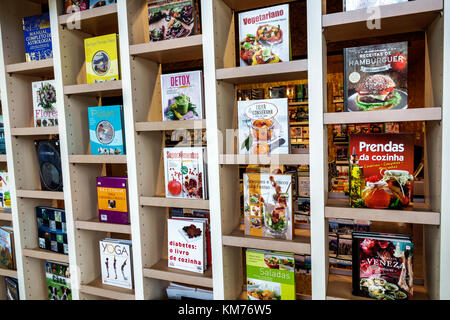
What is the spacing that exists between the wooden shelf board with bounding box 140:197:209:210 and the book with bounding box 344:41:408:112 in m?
1.01

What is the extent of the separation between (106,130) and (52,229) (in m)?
0.97

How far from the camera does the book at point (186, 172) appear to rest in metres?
1.97

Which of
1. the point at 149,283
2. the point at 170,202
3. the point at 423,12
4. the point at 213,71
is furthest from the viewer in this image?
the point at 149,283

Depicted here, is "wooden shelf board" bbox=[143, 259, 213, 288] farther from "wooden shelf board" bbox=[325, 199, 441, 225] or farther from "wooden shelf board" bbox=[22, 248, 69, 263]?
"wooden shelf board" bbox=[325, 199, 441, 225]

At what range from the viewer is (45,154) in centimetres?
241

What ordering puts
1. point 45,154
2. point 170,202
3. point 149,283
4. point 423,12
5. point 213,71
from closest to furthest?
point 423,12
point 213,71
point 170,202
point 149,283
point 45,154

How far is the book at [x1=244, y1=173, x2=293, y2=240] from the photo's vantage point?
6.00 feet

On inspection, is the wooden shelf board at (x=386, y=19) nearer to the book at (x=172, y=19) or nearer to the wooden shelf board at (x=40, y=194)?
the book at (x=172, y=19)

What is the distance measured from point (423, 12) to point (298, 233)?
1.33 metres

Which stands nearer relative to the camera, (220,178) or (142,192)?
(220,178)

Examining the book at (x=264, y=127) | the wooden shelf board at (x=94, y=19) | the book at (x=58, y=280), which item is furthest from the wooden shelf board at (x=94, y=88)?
A: the book at (x=58, y=280)

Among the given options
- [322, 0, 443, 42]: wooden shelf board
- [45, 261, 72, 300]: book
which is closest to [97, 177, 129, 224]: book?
[45, 261, 72, 300]: book
